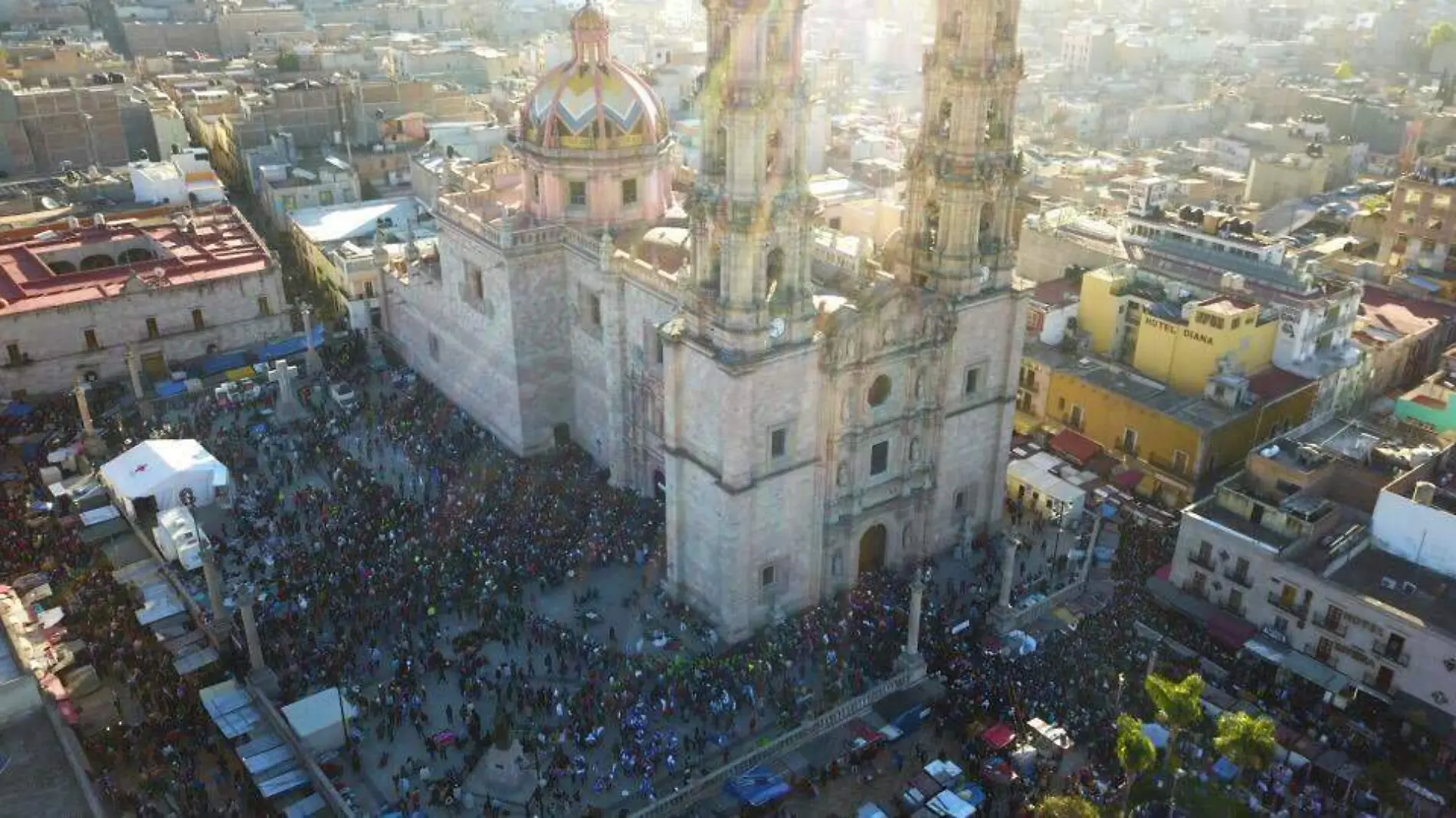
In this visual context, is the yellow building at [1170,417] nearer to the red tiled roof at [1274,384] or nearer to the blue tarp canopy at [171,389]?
the red tiled roof at [1274,384]

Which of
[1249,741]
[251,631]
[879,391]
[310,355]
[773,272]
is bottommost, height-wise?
[251,631]

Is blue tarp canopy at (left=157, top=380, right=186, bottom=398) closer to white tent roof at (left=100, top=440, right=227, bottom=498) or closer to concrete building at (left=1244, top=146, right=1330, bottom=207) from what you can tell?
white tent roof at (left=100, top=440, right=227, bottom=498)

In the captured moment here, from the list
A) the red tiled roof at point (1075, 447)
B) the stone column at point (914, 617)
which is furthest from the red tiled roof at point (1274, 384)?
the stone column at point (914, 617)

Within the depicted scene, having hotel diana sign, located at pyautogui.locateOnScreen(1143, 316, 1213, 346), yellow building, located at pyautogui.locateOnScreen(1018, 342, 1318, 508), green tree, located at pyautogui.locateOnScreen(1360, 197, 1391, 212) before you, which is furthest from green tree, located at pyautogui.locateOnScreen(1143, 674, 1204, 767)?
green tree, located at pyautogui.locateOnScreen(1360, 197, 1391, 212)

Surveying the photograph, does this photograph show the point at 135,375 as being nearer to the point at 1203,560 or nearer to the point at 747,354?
the point at 747,354

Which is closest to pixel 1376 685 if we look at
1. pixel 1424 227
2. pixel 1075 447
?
pixel 1075 447

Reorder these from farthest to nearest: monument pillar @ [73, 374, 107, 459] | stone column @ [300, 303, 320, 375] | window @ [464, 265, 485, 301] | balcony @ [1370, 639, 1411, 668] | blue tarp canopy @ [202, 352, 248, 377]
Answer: blue tarp canopy @ [202, 352, 248, 377], stone column @ [300, 303, 320, 375], window @ [464, 265, 485, 301], monument pillar @ [73, 374, 107, 459], balcony @ [1370, 639, 1411, 668]

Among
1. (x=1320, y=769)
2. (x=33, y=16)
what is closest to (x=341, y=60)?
(x=33, y=16)
